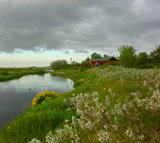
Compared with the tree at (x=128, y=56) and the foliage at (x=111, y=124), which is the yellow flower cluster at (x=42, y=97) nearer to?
the foliage at (x=111, y=124)

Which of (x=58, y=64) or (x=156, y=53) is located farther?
(x=58, y=64)

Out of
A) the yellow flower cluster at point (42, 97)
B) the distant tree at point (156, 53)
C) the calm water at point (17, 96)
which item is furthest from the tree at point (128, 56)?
the yellow flower cluster at point (42, 97)

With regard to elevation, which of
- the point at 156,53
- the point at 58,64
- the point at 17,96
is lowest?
the point at 17,96

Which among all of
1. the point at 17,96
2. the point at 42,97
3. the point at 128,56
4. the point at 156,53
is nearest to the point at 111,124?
the point at 42,97

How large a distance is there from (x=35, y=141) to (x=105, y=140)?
102 cm

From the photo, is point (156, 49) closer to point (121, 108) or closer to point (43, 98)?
point (43, 98)

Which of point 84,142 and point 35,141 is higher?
point 35,141

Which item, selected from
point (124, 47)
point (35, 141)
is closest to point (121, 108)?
point (35, 141)

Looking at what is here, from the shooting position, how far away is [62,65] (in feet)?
295

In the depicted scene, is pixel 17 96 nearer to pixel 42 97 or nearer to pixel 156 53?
pixel 42 97

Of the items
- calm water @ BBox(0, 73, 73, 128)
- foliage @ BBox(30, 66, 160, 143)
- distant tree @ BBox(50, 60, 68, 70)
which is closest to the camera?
foliage @ BBox(30, 66, 160, 143)

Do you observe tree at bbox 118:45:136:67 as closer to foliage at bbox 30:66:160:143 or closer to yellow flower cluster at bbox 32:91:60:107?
yellow flower cluster at bbox 32:91:60:107

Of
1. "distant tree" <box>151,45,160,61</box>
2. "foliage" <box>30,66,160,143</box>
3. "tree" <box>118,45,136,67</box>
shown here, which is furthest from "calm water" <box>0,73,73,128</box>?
"distant tree" <box>151,45,160,61</box>

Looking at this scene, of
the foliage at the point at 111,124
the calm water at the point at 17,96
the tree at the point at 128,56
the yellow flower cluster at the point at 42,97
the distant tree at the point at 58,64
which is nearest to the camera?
the foliage at the point at 111,124
